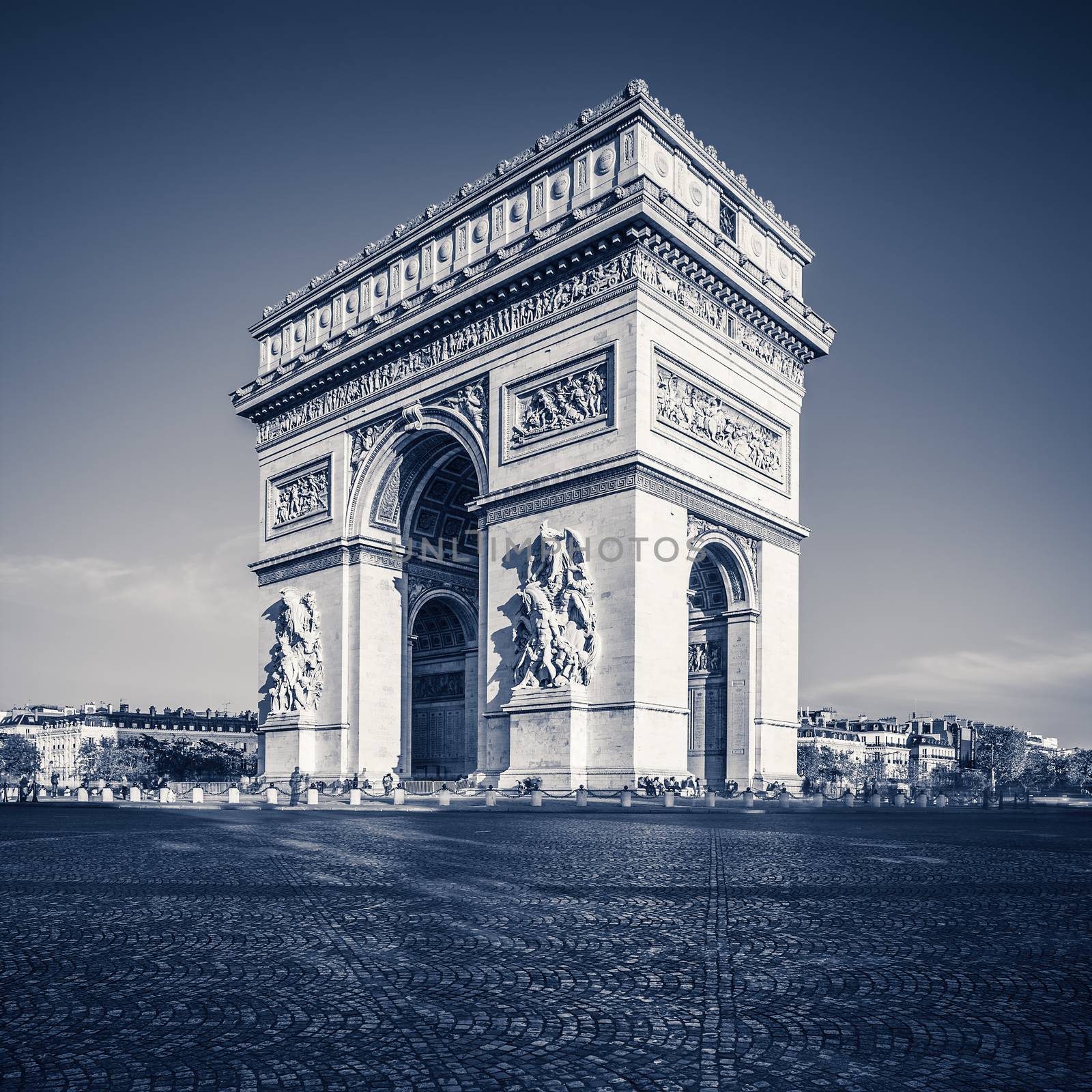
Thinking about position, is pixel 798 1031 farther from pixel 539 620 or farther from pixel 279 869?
pixel 539 620

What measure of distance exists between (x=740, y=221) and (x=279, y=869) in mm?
27703

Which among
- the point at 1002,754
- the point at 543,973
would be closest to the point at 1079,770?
the point at 1002,754

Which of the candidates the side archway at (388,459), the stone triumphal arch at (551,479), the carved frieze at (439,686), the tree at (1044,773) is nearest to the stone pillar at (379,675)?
the stone triumphal arch at (551,479)

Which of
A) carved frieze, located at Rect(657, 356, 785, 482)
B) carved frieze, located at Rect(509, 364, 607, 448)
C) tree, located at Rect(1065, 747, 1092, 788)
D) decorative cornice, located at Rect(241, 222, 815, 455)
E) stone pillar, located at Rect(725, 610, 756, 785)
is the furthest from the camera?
tree, located at Rect(1065, 747, 1092, 788)

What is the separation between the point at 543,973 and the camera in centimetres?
576

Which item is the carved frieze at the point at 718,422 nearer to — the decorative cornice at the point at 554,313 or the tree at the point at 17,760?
the decorative cornice at the point at 554,313

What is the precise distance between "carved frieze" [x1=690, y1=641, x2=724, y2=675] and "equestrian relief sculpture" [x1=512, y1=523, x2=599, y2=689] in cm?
647

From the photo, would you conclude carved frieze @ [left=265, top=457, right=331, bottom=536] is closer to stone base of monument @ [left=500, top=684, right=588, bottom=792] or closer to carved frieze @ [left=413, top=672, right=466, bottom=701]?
carved frieze @ [left=413, top=672, right=466, bottom=701]

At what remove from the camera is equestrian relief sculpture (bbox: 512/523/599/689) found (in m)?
28.0

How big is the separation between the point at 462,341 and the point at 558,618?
10052mm

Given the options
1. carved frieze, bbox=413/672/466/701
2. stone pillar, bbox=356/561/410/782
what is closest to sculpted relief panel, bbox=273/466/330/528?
stone pillar, bbox=356/561/410/782

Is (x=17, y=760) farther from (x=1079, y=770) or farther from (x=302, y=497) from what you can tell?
(x=1079, y=770)

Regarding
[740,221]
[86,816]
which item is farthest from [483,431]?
[86,816]

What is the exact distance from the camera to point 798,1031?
4.66 metres
